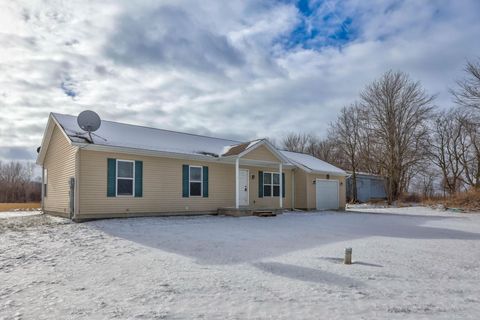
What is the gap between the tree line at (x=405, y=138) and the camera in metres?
30.5

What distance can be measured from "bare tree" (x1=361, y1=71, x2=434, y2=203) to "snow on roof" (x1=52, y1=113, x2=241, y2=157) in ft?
61.9

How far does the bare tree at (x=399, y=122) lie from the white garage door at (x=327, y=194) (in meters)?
11.5

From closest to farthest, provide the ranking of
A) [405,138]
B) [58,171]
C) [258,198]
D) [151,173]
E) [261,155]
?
[151,173], [58,171], [261,155], [258,198], [405,138]

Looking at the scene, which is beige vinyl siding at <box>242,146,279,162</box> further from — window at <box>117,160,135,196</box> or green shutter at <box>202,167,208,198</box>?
window at <box>117,160,135,196</box>

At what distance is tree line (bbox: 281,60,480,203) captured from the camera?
3052cm

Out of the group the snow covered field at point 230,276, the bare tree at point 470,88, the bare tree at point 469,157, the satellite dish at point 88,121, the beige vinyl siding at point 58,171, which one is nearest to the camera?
the snow covered field at point 230,276

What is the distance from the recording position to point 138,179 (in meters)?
13.3

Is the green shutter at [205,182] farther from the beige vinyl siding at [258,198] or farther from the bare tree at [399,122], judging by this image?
the bare tree at [399,122]

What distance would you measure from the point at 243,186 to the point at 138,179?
5.61 meters

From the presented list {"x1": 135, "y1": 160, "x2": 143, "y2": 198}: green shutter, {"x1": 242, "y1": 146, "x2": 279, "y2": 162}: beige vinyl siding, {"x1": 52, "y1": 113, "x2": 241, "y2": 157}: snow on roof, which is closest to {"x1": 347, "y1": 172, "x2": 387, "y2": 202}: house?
{"x1": 242, "y1": 146, "x2": 279, "y2": 162}: beige vinyl siding

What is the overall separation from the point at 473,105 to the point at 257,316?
85.6ft

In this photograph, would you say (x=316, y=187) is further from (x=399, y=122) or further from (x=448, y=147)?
(x=448, y=147)

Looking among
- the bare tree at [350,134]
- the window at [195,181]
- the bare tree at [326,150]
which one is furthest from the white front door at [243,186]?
the bare tree at [326,150]

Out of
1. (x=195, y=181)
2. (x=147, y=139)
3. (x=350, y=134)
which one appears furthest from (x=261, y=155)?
(x=350, y=134)
